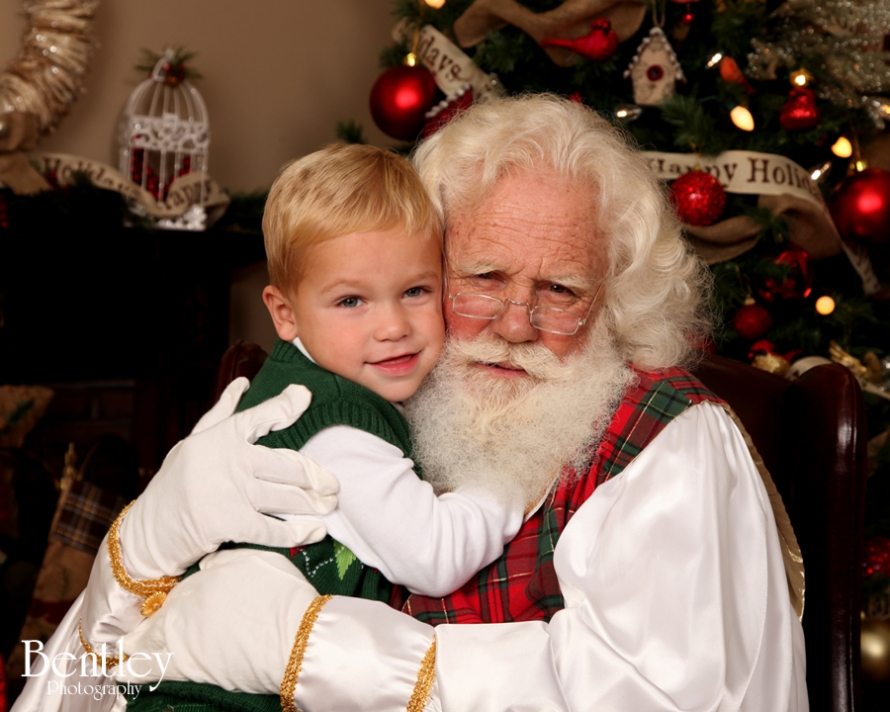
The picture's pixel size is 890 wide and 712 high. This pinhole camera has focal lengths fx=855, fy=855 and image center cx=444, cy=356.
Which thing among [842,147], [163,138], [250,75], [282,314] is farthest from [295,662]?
[250,75]

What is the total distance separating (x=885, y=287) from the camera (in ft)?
10.7

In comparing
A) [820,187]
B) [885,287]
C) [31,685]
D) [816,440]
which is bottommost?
[31,685]

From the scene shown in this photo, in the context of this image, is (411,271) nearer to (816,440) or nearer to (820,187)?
(816,440)

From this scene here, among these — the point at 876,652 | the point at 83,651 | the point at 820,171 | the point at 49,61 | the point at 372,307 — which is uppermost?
the point at 49,61

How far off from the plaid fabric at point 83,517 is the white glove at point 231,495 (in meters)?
1.62

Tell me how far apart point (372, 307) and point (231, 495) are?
434 mm

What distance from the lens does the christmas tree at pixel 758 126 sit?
2834 mm

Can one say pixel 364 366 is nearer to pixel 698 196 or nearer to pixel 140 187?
pixel 698 196

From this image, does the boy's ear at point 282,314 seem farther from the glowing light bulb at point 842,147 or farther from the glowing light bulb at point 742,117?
the glowing light bulb at point 842,147

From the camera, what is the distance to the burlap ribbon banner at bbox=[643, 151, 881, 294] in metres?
2.83

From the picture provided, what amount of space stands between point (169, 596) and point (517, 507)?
0.65 metres

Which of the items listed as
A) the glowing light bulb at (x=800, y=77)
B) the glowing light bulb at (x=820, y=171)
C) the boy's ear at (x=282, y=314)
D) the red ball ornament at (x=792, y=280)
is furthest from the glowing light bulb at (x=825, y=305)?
the boy's ear at (x=282, y=314)

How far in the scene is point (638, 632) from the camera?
1.36 meters

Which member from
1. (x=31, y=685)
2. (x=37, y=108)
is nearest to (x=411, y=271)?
(x=31, y=685)
